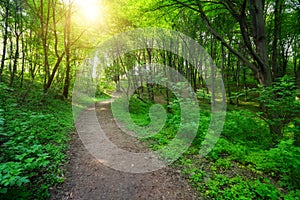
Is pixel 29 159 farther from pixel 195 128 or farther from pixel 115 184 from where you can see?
pixel 195 128

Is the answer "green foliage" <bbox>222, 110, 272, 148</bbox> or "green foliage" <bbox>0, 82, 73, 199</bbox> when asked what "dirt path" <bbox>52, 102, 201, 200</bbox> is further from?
"green foliage" <bbox>222, 110, 272, 148</bbox>

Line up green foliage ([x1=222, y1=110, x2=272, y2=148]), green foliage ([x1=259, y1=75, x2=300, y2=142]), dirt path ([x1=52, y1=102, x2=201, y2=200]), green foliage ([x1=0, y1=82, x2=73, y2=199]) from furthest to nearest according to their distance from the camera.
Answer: green foliage ([x1=222, y1=110, x2=272, y2=148])
green foliage ([x1=259, y1=75, x2=300, y2=142])
dirt path ([x1=52, y1=102, x2=201, y2=200])
green foliage ([x1=0, y1=82, x2=73, y2=199])

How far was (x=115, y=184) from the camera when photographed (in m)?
3.24

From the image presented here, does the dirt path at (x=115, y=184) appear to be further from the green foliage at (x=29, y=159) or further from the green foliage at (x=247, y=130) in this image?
the green foliage at (x=247, y=130)

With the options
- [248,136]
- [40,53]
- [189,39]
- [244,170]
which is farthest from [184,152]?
[40,53]

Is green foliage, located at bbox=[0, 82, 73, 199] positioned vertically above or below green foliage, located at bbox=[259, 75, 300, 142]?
below

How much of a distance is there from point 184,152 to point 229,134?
5.47 feet

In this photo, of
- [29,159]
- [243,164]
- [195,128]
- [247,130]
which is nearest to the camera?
[29,159]

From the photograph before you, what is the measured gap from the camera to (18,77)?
428 inches

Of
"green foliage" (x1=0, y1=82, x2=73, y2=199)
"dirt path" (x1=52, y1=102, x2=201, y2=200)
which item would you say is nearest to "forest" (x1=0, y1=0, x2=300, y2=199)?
"green foliage" (x1=0, y1=82, x2=73, y2=199)

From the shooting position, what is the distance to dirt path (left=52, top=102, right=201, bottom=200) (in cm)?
294

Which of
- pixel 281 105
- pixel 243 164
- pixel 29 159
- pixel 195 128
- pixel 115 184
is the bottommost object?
pixel 115 184

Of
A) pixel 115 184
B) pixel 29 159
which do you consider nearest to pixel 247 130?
pixel 115 184

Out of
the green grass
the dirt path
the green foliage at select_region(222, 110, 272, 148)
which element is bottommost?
the dirt path
